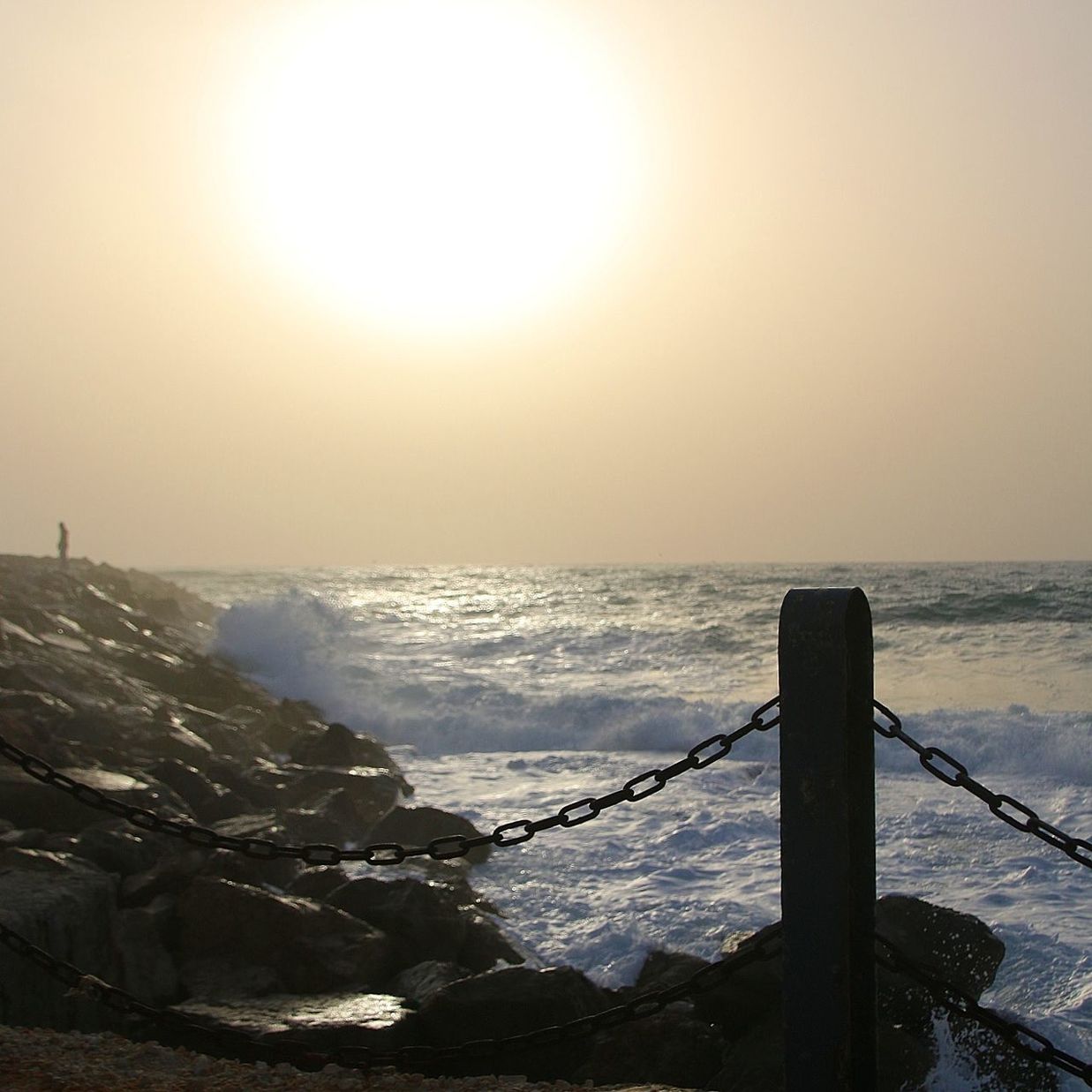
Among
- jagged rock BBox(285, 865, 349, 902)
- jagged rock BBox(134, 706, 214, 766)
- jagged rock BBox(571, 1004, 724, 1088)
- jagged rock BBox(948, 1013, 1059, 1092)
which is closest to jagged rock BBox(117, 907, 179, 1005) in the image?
jagged rock BBox(285, 865, 349, 902)

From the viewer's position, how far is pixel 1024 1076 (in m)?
5.54

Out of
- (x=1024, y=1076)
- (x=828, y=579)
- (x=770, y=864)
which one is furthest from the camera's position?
(x=828, y=579)

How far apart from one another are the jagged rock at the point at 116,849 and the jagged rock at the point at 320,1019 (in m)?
1.44

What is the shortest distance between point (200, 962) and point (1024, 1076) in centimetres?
377

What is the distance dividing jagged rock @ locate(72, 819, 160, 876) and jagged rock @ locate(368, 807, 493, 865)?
3.27 meters

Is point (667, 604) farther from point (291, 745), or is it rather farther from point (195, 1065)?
point (195, 1065)

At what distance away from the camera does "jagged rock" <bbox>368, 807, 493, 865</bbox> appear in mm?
9758

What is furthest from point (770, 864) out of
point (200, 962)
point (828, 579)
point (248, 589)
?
point (248, 589)

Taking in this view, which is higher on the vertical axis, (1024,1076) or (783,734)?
(783,734)

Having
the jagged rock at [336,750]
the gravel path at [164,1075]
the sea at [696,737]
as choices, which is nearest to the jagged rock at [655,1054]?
the sea at [696,737]

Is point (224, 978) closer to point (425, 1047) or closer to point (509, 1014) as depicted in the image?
point (509, 1014)

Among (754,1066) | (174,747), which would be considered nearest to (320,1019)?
(754,1066)

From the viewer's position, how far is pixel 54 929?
5242 mm

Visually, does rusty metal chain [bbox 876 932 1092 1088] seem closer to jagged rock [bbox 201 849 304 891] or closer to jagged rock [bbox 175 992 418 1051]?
jagged rock [bbox 175 992 418 1051]
